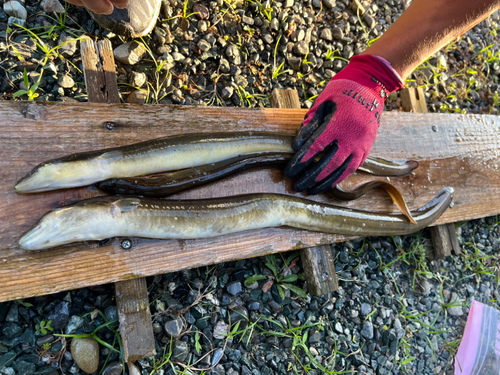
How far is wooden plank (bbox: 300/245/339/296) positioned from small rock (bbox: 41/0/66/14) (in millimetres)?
2470

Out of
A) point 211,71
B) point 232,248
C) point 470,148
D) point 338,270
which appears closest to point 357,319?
point 338,270

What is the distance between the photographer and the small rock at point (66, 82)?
2.13 metres

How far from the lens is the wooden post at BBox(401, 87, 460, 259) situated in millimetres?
2891

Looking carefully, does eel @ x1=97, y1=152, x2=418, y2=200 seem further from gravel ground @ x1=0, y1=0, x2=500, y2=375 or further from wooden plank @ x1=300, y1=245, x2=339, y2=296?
gravel ground @ x1=0, y1=0, x2=500, y2=375

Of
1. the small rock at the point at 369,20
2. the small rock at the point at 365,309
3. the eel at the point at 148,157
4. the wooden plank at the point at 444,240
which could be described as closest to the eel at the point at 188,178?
the eel at the point at 148,157

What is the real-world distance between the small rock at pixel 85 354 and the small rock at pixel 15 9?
2.18 metres

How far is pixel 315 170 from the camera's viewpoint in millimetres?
1980

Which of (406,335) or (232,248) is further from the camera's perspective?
(406,335)

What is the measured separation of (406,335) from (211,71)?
281 centimetres

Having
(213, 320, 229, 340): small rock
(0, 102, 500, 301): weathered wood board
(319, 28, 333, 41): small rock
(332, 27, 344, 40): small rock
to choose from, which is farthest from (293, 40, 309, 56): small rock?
(213, 320, 229, 340): small rock

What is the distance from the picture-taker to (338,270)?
2.56 metres

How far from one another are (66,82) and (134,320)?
167 centimetres

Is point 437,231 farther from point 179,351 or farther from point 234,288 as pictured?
point 179,351

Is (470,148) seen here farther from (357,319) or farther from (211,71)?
(211,71)
